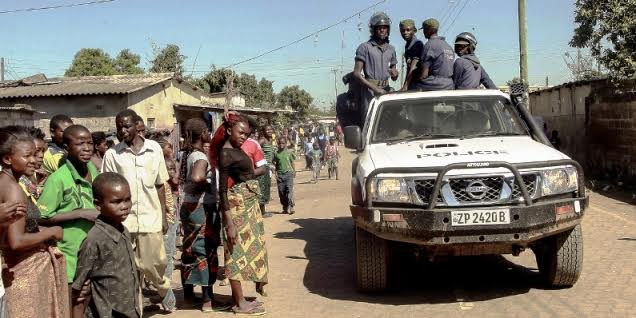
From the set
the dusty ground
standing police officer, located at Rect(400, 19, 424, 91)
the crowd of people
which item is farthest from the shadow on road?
standing police officer, located at Rect(400, 19, 424, 91)

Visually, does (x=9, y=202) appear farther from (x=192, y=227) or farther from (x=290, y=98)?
(x=290, y=98)

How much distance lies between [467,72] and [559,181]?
2.87 m

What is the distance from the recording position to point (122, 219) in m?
4.02

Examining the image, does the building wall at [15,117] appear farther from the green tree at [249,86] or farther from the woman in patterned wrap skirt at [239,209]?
the green tree at [249,86]

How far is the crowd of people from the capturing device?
380 centimetres

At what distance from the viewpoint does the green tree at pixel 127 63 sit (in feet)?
164

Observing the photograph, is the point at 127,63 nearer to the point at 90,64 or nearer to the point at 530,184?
the point at 90,64

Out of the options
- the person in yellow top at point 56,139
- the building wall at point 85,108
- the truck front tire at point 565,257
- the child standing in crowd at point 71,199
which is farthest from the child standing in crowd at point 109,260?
the building wall at point 85,108

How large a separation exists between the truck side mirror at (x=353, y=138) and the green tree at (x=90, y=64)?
42493 mm

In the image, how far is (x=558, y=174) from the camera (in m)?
5.79

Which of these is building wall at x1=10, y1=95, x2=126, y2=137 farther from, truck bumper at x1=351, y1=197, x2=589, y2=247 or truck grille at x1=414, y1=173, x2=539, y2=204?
truck grille at x1=414, y1=173, x2=539, y2=204

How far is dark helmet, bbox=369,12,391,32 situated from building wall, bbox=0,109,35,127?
9.92 meters

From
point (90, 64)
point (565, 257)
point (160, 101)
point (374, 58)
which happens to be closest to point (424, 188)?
point (565, 257)

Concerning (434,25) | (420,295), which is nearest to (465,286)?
(420,295)
